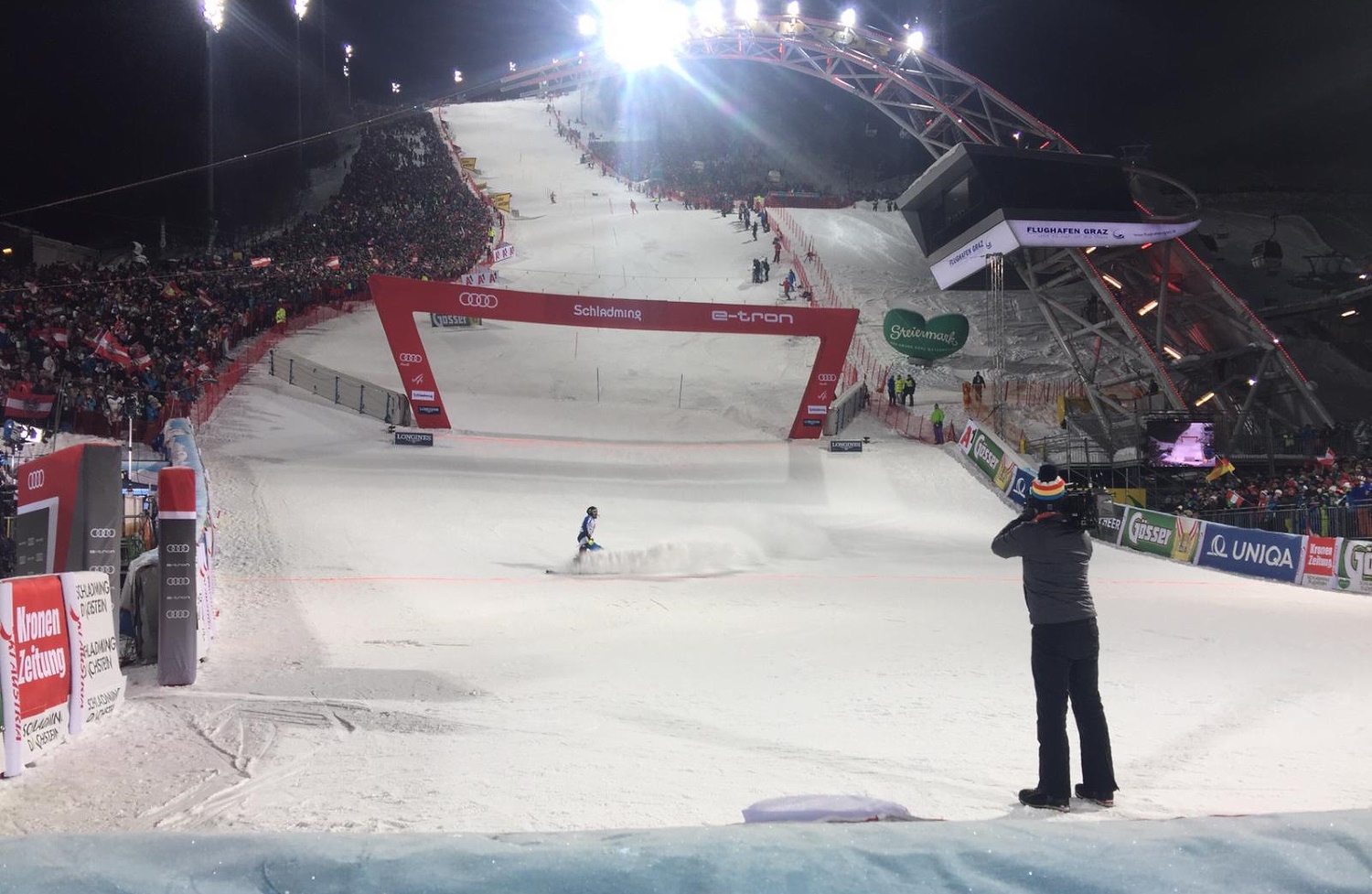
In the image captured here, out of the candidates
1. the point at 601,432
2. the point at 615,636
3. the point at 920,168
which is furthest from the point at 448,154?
the point at 615,636

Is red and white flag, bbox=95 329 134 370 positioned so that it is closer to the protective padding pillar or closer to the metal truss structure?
the protective padding pillar

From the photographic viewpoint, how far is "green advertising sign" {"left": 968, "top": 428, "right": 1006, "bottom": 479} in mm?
26172

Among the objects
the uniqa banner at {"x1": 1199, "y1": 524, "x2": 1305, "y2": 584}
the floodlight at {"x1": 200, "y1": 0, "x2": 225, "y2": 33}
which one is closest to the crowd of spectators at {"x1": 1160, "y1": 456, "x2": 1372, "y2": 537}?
the uniqa banner at {"x1": 1199, "y1": 524, "x2": 1305, "y2": 584}

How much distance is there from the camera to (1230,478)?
2769 centimetres

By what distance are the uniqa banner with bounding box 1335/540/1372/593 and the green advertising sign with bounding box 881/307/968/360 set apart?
60.3ft

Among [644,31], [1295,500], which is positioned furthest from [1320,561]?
[644,31]

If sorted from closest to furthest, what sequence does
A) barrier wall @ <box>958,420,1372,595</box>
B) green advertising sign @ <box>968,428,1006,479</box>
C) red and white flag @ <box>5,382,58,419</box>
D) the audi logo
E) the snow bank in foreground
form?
Answer: the snow bank in foreground, barrier wall @ <box>958,420,1372,595</box>, red and white flag @ <box>5,382,58,419</box>, green advertising sign @ <box>968,428,1006,479</box>, the audi logo

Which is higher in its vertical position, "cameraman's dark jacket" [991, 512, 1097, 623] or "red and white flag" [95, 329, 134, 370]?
"red and white flag" [95, 329, 134, 370]

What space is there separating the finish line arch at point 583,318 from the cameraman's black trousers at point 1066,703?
2274cm

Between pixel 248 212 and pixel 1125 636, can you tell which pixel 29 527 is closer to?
pixel 1125 636

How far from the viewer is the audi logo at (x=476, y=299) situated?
26.5m

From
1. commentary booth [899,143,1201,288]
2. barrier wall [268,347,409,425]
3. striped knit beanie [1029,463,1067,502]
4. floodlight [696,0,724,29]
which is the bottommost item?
striped knit beanie [1029,463,1067,502]

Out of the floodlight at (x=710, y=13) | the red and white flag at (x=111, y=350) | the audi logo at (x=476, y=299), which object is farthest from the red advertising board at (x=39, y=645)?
the floodlight at (x=710, y=13)

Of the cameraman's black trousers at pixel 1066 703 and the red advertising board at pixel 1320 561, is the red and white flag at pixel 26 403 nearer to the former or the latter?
the cameraman's black trousers at pixel 1066 703
